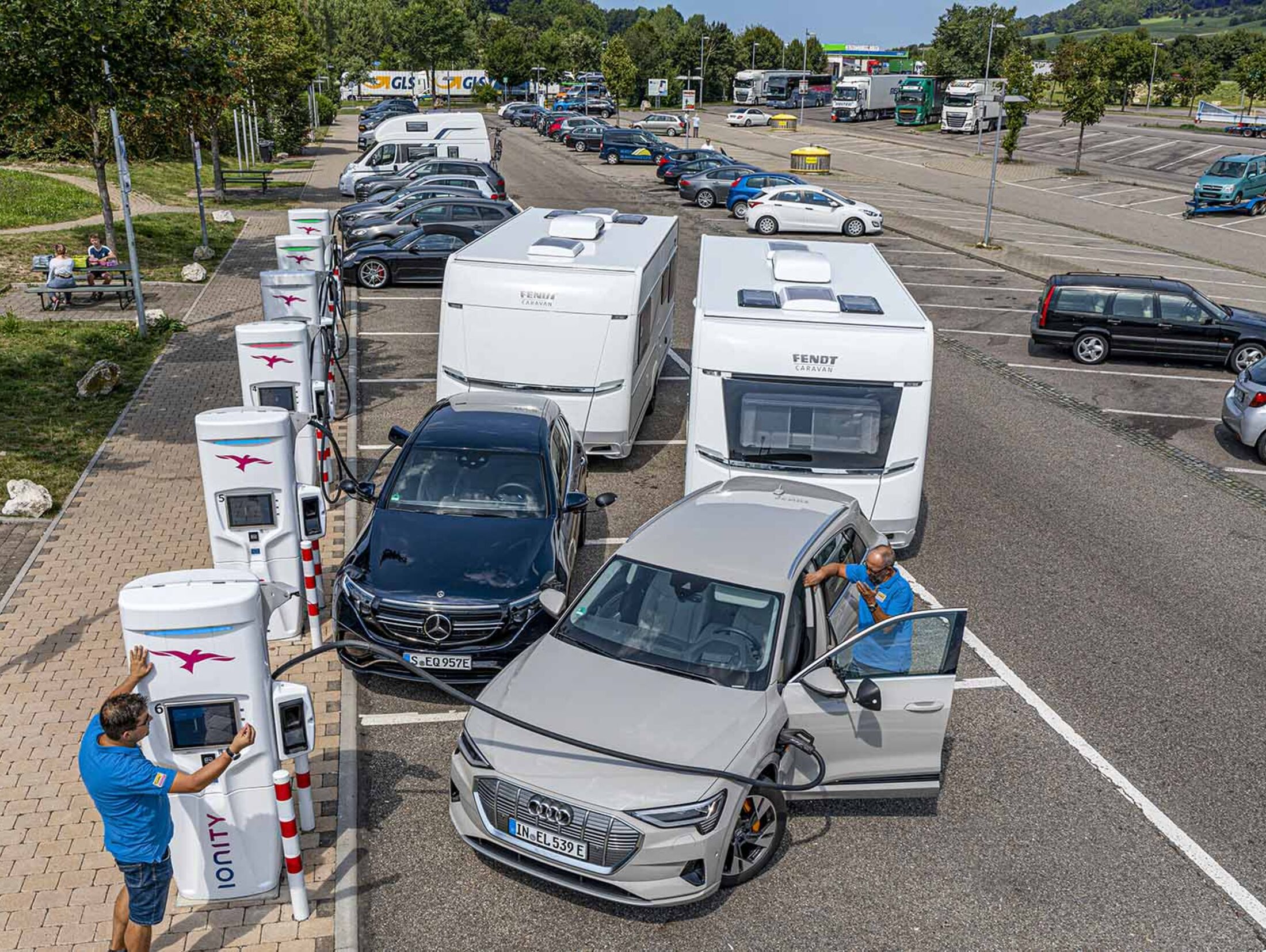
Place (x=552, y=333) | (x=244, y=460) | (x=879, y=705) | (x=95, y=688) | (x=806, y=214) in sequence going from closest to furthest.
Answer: (x=879, y=705) → (x=95, y=688) → (x=244, y=460) → (x=552, y=333) → (x=806, y=214)

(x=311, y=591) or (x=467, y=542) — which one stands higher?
(x=467, y=542)

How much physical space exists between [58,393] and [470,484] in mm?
9049

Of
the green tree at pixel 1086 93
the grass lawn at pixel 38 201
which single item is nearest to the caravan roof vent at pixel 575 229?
the grass lawn at pixel 38 201

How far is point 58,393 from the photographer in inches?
632

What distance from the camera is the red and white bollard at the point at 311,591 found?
9.70m

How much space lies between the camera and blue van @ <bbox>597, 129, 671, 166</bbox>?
52.2 metres

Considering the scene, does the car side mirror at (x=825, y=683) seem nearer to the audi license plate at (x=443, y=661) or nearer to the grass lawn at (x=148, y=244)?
the audi license plate at (x=443, y=661)

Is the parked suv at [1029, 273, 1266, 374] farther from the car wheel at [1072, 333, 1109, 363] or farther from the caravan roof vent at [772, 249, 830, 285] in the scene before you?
the caravan roof vent at [772, 249, 830, 285]

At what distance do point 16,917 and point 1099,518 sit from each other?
11.4 meters

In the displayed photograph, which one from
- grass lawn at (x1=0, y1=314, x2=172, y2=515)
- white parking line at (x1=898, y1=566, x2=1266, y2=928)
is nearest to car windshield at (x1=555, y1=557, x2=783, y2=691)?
white parking line at (x1=898, y1=566, x2=1266, y2=928)

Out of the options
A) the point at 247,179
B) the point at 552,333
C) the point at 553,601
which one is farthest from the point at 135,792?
the point at 247,179

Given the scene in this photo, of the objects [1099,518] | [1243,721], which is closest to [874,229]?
[1099,518]

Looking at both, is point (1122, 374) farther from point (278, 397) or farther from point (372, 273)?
point (372, 273)

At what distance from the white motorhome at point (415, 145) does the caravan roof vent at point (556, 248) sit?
24.0m
